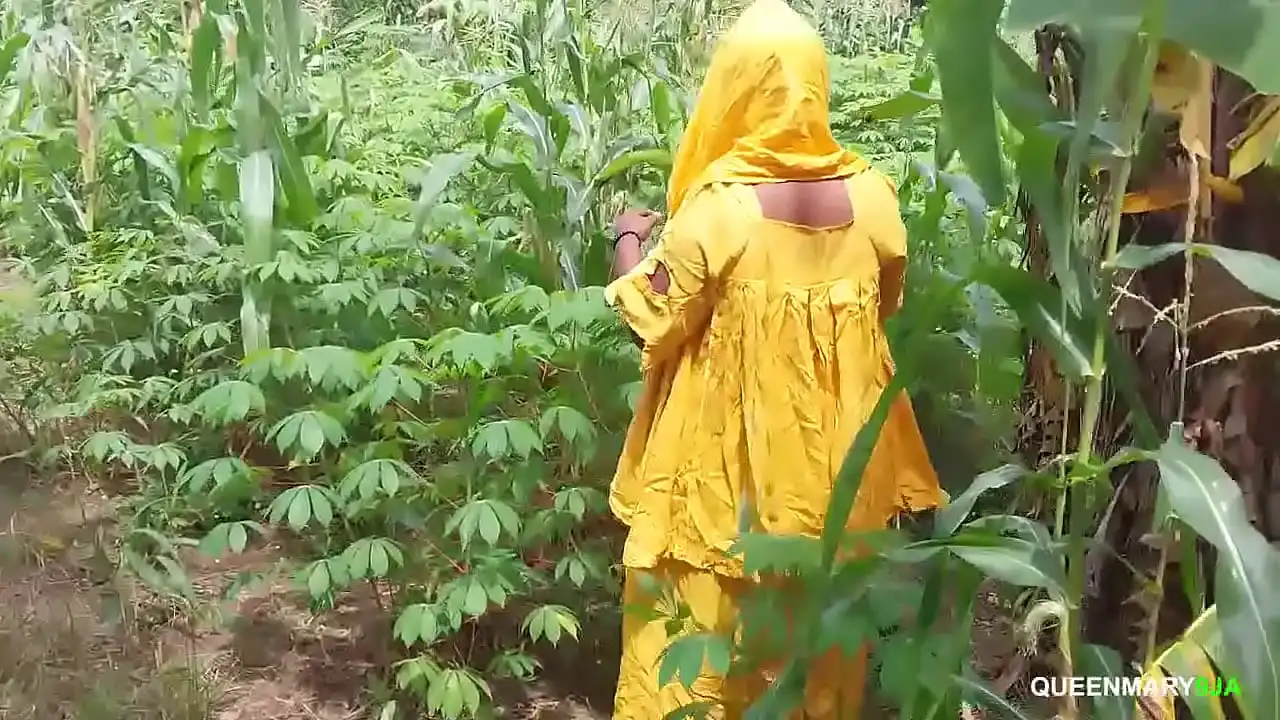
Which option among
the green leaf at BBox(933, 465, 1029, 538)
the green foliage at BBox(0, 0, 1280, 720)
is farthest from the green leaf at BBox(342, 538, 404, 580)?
the green leaf at BBox(933, 465, 1029, 538)

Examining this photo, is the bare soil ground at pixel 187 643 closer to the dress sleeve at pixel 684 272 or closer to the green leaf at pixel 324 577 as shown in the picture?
the green leaf at pixel 324 577

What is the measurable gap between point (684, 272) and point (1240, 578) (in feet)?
1.62

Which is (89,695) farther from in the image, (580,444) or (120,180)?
(120,180)

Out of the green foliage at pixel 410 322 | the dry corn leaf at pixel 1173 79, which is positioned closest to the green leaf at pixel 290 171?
the green foliage at pixel 410 322

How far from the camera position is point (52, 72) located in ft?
4.99

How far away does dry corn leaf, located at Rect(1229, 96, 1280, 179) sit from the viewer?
414 millimetres

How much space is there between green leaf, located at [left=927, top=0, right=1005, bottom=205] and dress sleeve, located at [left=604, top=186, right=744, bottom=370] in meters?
0.39

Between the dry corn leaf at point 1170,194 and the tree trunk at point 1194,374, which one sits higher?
the dry corn leaf at point 1170,194

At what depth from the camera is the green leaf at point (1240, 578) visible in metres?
0.38

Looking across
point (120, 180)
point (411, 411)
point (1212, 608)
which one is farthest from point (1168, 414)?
point (120, 180)

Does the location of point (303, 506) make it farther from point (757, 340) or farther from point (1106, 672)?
point (1106, 672)

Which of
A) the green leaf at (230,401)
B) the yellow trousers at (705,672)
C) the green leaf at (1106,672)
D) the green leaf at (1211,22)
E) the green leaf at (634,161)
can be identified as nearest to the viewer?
the green leaf at (1211,22)

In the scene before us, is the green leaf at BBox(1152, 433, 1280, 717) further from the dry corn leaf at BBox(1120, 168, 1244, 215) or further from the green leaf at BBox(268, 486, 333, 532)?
the green leaf at BBox(268, 486, 333, 532)

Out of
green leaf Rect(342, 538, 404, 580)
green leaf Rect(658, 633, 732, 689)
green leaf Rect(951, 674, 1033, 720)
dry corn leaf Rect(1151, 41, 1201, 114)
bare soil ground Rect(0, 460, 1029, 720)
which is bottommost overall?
bare soil ground Rect(0, 460, 1029, 720)
